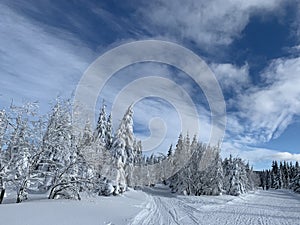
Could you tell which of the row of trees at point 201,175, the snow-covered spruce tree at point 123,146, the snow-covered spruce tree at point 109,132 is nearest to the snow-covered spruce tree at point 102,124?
the snow-covered spruce tree at point 109,132

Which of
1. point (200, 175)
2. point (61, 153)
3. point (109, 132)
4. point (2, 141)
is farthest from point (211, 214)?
point (200, 175)

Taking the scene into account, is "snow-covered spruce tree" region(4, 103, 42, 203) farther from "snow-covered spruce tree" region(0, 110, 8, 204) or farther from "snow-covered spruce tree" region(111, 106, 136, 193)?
"snow-covered spruce tree" region(111, 106, 136, 193)

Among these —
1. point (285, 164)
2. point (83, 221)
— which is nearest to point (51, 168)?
point (83, 221)

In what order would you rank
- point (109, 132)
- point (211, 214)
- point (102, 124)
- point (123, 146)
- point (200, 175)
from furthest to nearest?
point (200, 175)
point (109, 132)
point (102, 124)
point (123, 146)
point (211, 214)

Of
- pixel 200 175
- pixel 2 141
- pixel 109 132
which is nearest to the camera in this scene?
pixel 2 141

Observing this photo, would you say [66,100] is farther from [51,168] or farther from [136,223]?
[136,223]

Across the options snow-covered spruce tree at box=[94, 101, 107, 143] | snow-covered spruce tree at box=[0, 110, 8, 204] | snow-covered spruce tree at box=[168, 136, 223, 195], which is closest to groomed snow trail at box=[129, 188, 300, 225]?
snow-covered spruce tree at box=[0, 110, 8, 204]

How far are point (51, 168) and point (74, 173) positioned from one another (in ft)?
5.67

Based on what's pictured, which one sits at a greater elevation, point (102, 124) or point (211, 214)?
point (102, 124)

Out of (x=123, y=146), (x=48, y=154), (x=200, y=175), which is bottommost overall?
(x=48, y=154)

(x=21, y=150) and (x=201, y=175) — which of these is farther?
(x=201, y=175)

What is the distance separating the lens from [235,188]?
180 feet

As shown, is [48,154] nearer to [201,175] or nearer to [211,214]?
[211,214]

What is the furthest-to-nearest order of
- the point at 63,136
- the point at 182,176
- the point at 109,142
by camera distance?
the point at 182,176 → the point at 109,142 → the point at 63,136
